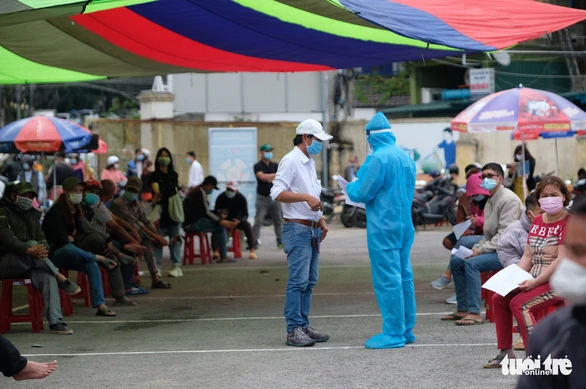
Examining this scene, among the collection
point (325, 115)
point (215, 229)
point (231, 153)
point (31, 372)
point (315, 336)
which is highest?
point (325, 115)

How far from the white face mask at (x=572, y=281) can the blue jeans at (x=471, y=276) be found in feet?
21.0

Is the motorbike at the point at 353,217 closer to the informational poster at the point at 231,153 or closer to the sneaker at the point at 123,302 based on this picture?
the informational poster at the point at 231,153

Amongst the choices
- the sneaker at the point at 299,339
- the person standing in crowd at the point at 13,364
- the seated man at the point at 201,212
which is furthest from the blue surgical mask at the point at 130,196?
the person standing in crowd at the point at 13,364

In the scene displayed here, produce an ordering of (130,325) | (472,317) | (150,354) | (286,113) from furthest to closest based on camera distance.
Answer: (286,113) → (130,325) → (472,317) → (150,354)

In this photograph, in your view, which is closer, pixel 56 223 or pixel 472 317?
pixel 472 317

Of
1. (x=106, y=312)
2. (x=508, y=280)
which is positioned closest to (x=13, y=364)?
(x=508, y=280)

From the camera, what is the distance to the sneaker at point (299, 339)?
8719mm

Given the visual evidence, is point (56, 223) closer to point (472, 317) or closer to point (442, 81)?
point (472, 317)

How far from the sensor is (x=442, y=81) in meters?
39.8

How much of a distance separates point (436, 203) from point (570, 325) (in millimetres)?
20769

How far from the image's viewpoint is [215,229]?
1642cm

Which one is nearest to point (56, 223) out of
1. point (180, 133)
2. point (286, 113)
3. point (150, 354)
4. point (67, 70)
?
point (150, 354)

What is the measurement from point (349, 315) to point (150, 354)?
272cm

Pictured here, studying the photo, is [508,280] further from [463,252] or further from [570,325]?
[570,325]
